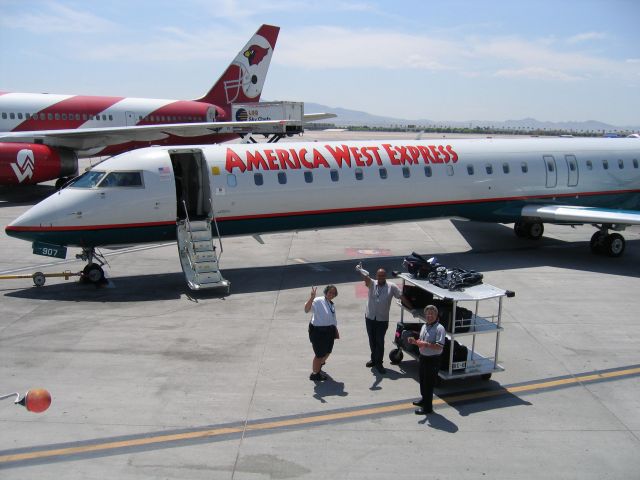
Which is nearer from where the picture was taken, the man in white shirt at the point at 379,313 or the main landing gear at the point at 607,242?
the man in white shirt at the point at 379,313

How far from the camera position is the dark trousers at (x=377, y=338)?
9.54m

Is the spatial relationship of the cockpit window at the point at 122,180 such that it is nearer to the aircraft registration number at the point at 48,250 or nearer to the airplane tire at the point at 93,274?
the aircraft registration number at the point at 48,250

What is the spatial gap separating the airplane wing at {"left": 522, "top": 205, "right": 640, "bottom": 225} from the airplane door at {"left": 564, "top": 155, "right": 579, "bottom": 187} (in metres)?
0.97

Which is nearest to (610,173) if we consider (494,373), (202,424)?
(494,373)

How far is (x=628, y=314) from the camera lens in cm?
1269

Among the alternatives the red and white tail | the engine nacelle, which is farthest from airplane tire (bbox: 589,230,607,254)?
the red and white tail

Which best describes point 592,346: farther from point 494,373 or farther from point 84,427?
point 84,427

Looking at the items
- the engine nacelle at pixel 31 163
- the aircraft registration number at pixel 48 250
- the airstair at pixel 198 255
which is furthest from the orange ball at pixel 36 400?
the engine nacelle at pixel 31 163

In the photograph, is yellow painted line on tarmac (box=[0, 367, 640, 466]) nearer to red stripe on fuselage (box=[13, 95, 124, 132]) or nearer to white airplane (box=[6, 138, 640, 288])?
white airplane (box=[6, 138, 640, 288])

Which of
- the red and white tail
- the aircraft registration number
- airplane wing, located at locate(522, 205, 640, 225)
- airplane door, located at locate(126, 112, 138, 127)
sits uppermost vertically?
the red and white tail

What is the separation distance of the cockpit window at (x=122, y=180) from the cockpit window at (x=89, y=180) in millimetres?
160

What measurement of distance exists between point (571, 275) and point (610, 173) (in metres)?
5.29

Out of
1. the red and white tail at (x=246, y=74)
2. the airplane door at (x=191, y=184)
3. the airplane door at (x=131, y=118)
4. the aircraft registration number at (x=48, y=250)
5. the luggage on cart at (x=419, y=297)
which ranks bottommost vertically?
the aircraft registration number at (x=48, y=250)

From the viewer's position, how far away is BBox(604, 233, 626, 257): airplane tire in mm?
17748
